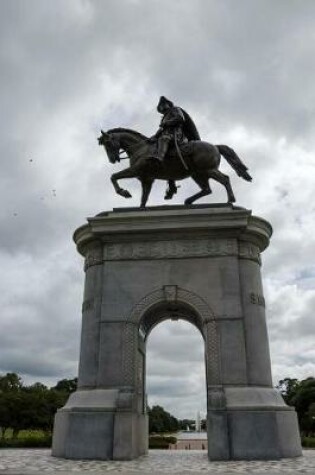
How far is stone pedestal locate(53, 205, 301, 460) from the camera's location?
14.6m

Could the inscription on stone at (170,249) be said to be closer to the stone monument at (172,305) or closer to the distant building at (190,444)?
the stone monument at (172,305)

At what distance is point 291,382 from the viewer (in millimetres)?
74750

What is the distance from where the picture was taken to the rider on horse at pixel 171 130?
18.5 metres

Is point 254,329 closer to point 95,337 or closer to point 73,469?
point 95,337

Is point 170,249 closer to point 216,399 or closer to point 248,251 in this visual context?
point 248,251

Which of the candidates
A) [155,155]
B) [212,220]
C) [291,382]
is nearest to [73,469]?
[212,220]

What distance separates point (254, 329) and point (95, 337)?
18.1ft

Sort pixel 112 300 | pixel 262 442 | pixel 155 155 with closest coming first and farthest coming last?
1. pixel 262 442
2. pixel 112 300
3. pixel 155 155

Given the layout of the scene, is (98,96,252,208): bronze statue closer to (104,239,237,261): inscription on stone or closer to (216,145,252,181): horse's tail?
(216,145,252,181): horse's tail

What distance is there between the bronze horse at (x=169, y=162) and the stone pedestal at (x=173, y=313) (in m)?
1.44

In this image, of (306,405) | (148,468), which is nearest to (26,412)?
(306,405)

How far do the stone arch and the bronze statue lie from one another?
4016mm

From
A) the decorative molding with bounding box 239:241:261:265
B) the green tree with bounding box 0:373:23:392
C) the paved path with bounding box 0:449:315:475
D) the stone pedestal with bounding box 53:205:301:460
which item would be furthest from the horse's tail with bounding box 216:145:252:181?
the green tree with bounding box 0:373:23:392

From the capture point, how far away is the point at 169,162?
1889 cm
